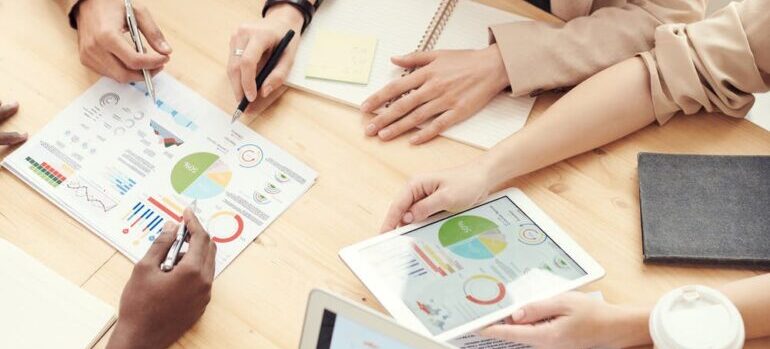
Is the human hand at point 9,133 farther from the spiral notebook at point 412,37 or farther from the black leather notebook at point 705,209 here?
the black leather notebook at point 705,209

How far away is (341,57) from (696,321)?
0.61m

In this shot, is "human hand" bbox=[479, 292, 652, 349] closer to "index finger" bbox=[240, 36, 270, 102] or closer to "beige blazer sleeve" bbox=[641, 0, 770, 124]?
"beige blazer sleeve" bbox=[641, 0, 770, 124]

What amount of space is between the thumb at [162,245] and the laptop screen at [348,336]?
0.94 feet

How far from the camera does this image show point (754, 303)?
0.89 metres

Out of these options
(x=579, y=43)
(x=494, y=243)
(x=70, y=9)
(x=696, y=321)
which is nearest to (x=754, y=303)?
(x=696, y=321)

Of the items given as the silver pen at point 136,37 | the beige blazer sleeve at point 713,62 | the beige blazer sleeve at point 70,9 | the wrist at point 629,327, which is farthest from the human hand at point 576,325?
the beige blazer sleeve at point 70,9

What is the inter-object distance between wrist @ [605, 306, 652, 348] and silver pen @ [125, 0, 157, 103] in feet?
2.31

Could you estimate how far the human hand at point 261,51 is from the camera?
42.9 inches

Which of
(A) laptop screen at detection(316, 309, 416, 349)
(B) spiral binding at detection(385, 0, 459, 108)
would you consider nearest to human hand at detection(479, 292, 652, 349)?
(A) laptop screen at detection(316, 309, 416, 349)

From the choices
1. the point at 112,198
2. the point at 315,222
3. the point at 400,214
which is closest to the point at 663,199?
the point at 400,214

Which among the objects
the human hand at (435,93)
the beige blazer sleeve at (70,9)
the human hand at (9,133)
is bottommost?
the human hand at (9,133)

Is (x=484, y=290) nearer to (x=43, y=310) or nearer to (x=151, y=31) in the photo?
(x=43, y=310)

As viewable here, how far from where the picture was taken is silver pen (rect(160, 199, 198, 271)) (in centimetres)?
93

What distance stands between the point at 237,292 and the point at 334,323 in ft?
0.84
